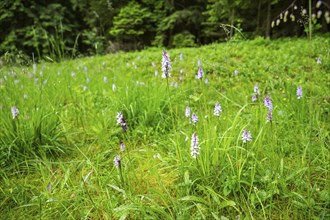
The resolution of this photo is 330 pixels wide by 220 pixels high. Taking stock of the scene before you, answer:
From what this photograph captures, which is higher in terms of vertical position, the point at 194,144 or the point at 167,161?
the point at 194,144

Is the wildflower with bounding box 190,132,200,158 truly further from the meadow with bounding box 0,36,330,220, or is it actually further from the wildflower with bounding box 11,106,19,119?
the wildflower with bounding box 11,106,19,119

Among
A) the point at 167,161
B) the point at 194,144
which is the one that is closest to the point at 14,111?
the point at 167,161

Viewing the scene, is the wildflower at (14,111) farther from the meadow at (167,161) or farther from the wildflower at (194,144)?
the wildflower at (194,144)

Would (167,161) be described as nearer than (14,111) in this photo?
Yes

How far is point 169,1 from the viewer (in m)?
14.4

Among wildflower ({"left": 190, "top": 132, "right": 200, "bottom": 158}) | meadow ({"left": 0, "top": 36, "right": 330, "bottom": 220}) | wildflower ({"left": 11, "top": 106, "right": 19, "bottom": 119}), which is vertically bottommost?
meadow ({"left": 0, "top": 36, "right": 330, "bottom": 220})

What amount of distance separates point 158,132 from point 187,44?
1068 cm

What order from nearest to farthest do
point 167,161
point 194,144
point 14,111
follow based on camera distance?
point 194,144
point 167,161
point 14,111

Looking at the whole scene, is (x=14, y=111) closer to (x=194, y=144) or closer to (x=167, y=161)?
(x=167, y=161)

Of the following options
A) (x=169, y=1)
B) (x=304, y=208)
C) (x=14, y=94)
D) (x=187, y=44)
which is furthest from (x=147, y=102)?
(x=169, y=1)

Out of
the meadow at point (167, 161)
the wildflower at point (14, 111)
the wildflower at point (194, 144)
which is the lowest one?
the meadow at point (167, 161)

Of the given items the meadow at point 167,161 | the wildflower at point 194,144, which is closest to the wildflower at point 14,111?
the meadow at point 167,161

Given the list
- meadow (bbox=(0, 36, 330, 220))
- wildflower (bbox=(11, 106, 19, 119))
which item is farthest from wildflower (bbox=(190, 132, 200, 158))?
wildflower (bbox=(11, 106, 19, 119))

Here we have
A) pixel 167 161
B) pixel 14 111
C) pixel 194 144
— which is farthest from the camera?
pixel 14 111
